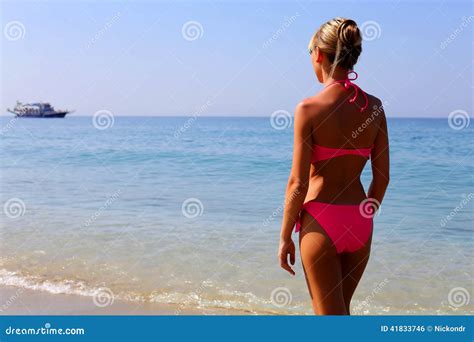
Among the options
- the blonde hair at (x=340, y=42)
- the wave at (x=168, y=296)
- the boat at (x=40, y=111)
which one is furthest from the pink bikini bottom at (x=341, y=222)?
the boat at (x=40, y=111)

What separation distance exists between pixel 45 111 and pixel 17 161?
4999 cm

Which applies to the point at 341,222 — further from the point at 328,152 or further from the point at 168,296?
the point at 168,296

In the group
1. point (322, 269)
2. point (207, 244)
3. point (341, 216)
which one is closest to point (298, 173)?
point (341, 216)

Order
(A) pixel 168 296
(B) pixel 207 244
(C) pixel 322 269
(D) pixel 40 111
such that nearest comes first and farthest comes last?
(C) pixel 322 269 < (A) pixel 168 296 < (B) pixel 207 244 < (D) pixel 40 111

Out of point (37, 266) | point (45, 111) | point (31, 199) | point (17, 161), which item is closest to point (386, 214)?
point (37, 266)

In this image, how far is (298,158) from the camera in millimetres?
2455

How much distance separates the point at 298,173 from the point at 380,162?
0.45 meters

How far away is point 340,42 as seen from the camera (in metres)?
2.41

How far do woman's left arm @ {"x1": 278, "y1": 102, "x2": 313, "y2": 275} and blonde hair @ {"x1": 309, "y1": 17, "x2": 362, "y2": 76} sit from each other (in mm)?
267

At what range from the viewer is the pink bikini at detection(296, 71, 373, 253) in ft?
8.16

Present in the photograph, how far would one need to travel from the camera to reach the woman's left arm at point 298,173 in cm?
242

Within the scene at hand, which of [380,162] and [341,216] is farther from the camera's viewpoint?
[380,162]

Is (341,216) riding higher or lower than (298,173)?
lower

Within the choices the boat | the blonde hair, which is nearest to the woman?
the blonde hair
